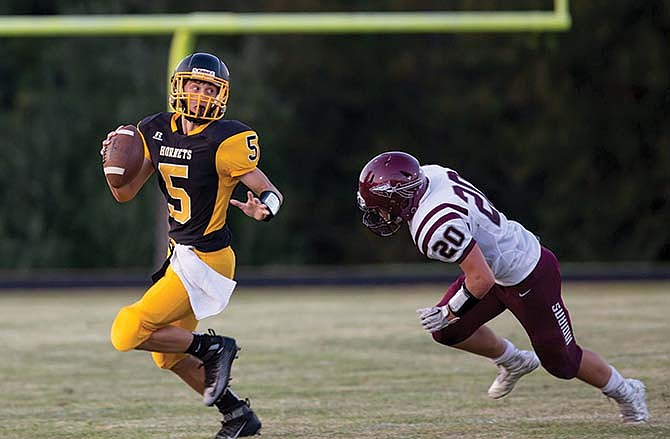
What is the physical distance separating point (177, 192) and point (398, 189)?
986 mm

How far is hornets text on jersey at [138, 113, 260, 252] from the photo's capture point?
5.73 metres

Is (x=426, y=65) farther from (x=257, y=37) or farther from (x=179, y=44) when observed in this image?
(x=179, y=44)

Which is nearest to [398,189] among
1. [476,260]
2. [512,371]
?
[476,260]

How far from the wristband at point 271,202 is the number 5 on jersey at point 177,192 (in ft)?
1.16

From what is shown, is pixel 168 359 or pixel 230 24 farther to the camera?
pixel 230 24

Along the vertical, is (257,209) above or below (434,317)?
above

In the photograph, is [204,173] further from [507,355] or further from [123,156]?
[507,355]

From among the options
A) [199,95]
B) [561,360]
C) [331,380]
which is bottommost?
[331,380]

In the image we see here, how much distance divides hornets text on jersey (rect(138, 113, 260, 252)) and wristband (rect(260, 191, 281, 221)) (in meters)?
0.15

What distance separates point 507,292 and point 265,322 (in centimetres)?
510

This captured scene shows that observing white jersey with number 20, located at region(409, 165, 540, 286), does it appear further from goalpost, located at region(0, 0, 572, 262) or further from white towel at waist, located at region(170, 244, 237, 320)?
goalpost, located at region(0, 0, 572, 262)

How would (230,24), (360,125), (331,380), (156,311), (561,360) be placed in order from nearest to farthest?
(156,311), (561,360), (331,380), (230,24), (360,125)

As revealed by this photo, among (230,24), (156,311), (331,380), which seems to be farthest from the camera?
(230,24)

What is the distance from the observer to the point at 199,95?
5750 millimetres
